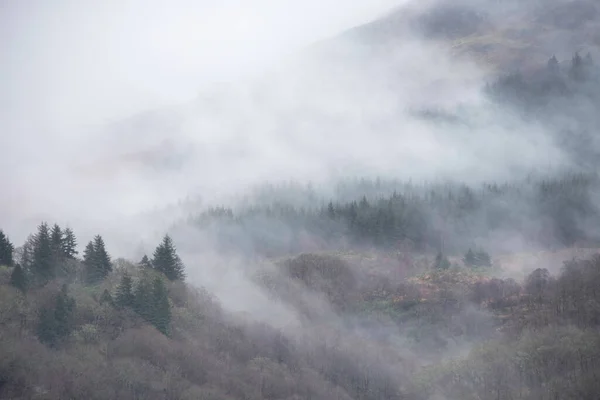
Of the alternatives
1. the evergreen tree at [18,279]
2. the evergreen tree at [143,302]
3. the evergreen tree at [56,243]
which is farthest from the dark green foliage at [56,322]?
the evergreen tree at [56,243]

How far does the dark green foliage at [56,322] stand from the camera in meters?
132

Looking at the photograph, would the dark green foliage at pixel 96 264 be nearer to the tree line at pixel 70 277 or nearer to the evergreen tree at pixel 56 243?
the tree line at pixel 70 277

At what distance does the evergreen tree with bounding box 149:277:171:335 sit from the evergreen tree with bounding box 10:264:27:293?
78.3ft

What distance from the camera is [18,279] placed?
466 feet

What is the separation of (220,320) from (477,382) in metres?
54.7

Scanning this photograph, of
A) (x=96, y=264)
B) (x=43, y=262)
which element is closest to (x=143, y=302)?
(x=96, y=264)

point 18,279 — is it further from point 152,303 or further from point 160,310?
point 160,310

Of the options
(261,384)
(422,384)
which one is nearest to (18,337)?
(261,384)

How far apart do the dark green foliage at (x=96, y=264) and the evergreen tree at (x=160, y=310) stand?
49.4 ft

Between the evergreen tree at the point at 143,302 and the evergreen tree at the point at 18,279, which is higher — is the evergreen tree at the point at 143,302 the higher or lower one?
the lower one

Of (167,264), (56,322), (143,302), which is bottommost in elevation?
(56,322)

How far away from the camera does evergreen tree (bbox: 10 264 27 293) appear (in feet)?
465

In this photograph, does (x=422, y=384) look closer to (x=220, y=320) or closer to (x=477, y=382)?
(x=477, y=382)

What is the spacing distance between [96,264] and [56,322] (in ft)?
86.1
